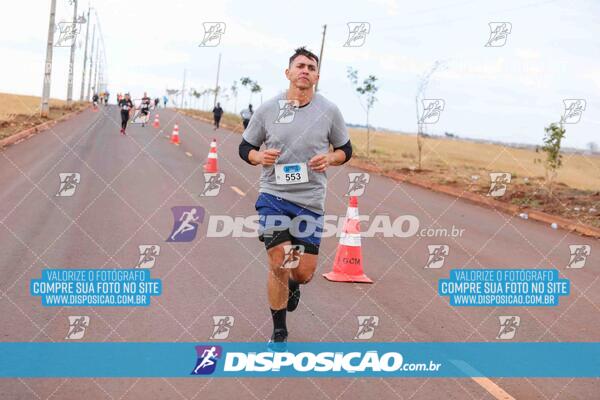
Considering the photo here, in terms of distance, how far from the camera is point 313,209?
541 cm

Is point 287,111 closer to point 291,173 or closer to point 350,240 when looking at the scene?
point 291,173

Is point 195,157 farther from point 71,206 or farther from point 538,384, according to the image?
point 538,384

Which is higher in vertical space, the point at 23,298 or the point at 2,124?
the point at 23,298

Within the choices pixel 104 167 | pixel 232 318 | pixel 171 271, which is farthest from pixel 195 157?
pixel 232 318

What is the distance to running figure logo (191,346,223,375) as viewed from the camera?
16.6ft

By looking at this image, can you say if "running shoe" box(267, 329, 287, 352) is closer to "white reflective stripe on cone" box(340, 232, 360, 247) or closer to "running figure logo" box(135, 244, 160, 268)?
"white reflective stripe on cone" box(340, 232, 360, 247)

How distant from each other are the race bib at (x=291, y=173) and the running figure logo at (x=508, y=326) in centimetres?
246

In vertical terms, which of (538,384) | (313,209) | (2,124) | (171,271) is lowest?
(2,124)

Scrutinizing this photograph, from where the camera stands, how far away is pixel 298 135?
207 inches

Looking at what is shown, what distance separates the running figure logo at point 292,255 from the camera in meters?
5.40

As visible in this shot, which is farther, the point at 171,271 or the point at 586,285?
the point at 586,285

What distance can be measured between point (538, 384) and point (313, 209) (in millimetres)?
2020

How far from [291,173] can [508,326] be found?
2.85 meters

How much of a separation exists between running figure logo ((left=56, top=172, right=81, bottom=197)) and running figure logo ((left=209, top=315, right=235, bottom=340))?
7829mm
